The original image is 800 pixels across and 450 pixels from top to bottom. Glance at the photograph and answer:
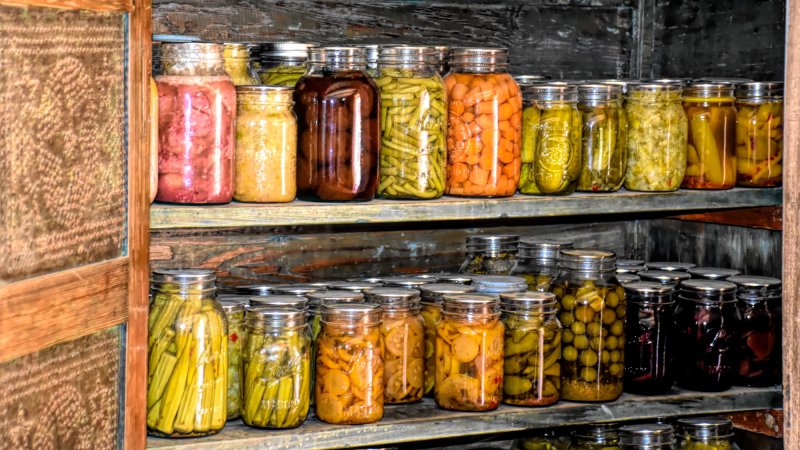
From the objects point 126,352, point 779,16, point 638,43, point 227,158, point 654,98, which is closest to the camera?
point 126,352

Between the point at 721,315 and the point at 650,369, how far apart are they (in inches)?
6.8

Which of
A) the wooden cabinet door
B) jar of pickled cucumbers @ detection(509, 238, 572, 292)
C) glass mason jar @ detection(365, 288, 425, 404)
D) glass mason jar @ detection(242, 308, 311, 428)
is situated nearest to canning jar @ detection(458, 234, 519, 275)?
jar of pickled cucumbers @ detection(509, 238, 572, 292)

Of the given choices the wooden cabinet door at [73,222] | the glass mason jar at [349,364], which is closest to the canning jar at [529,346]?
the glass mason jar at [349,364]

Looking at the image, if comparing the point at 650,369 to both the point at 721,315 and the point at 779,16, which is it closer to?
the point at 721,315

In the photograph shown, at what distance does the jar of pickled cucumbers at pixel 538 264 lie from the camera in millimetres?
2113

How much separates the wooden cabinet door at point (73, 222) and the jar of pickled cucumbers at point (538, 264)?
82 centimetres

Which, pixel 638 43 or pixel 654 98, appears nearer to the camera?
A: pixel 654 98

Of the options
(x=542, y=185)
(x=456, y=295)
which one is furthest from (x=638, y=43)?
(x=456, y=295)

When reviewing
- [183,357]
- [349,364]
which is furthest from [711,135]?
[183,357]

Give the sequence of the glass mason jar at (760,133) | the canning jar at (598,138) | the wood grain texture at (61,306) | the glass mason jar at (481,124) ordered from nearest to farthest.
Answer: the wood grain texture at (61,306) < the glass mason jar at (481,124) < the canning jar at (598,138) < the glass mason jar at (760,133)

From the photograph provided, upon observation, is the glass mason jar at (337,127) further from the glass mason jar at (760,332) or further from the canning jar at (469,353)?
the glass mason jar at (760,332)

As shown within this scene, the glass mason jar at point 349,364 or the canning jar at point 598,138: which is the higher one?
the canning jar at point 598,138

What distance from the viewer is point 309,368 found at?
1802 millimetres

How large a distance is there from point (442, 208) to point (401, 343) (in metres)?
0.24
